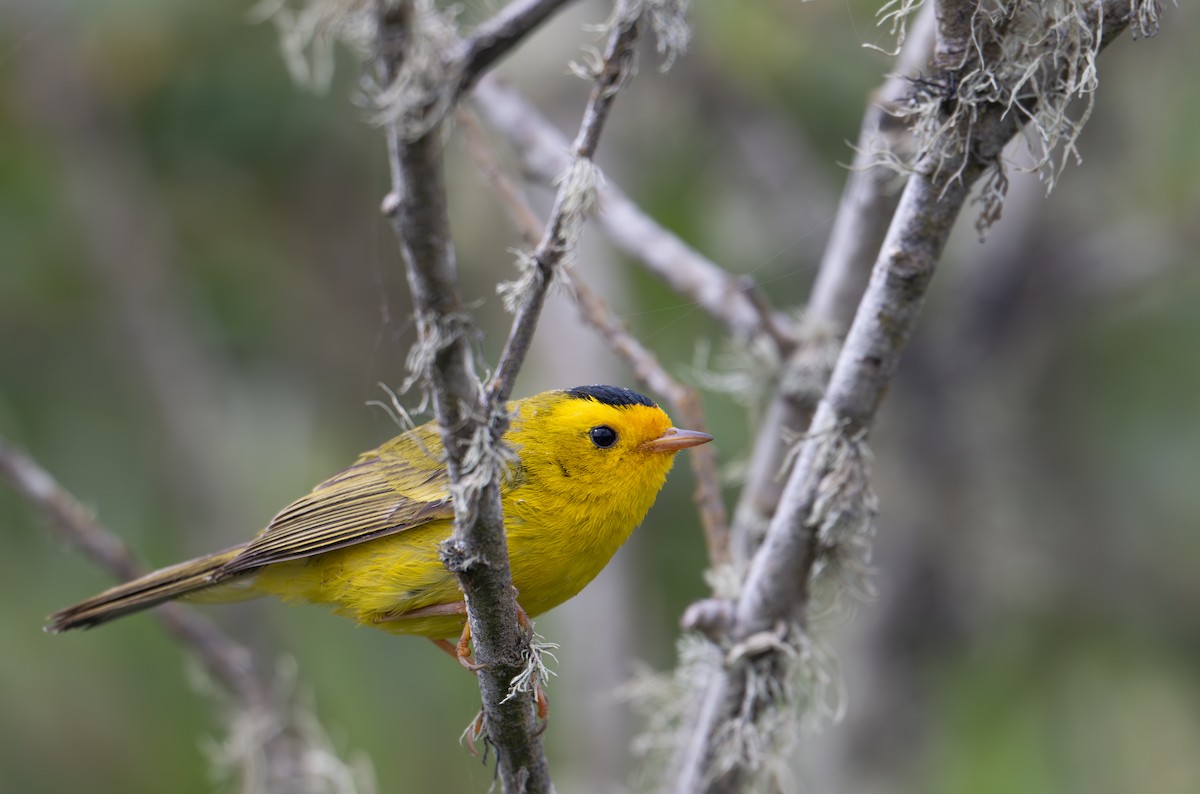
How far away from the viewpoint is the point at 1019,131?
2.50 meters

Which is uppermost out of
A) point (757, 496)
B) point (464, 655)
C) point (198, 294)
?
point (198, 294)

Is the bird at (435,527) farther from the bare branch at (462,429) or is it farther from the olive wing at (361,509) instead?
the bare branch at (462,429)

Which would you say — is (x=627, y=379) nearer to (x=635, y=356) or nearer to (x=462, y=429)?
(x=635, y=356)

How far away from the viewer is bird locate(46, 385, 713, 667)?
3326 millimetres

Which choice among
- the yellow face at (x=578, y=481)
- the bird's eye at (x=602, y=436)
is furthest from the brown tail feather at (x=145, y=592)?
the bird's eye at (x=602, y=436)

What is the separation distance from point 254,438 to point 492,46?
19.5 ft

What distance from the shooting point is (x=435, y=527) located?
344cm

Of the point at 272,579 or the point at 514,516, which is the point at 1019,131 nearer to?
the point at 514,516

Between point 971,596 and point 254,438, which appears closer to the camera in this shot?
point 971,596

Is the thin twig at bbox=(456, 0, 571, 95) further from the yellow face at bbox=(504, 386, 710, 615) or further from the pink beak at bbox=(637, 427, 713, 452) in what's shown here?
the pink beak at bbox=(637, 427, 713, 452)

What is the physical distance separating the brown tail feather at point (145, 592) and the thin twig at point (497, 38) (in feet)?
7.41

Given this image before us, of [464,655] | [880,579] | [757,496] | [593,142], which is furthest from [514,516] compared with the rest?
[880,579]

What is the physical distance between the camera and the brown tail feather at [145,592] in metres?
3.78

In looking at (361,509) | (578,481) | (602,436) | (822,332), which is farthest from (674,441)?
(361,509)
